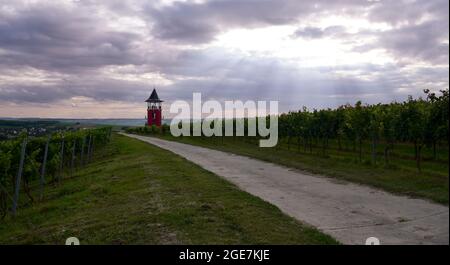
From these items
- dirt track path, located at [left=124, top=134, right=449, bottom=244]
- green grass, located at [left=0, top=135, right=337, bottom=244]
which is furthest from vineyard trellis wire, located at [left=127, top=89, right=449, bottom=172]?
green grass, located at [left=0, top=135, right=337, bottom=244]

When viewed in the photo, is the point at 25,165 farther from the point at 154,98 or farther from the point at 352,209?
the point at 154,98

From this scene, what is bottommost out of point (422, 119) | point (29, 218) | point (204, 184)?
point (29, 218)

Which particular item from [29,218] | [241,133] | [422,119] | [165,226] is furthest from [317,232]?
[241,133]

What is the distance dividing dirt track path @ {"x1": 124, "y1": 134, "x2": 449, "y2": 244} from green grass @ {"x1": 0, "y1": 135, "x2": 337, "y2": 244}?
591 mm

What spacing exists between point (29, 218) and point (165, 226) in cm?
700

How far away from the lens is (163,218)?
9.13m

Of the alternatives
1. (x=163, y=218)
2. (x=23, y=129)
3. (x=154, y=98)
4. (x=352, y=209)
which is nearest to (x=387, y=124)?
(x=352, y=209)

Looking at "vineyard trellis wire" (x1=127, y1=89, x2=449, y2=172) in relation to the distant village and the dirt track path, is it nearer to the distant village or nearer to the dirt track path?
the dirt track path

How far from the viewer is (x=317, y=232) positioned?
25.7ft

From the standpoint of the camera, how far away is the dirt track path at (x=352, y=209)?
773 centimetres

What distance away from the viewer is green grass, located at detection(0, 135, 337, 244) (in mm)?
7750

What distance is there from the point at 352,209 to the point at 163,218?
4.57 metres

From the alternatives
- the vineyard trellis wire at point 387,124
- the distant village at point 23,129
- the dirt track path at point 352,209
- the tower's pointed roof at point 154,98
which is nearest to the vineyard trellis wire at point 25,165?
the distant village at point 23,129
